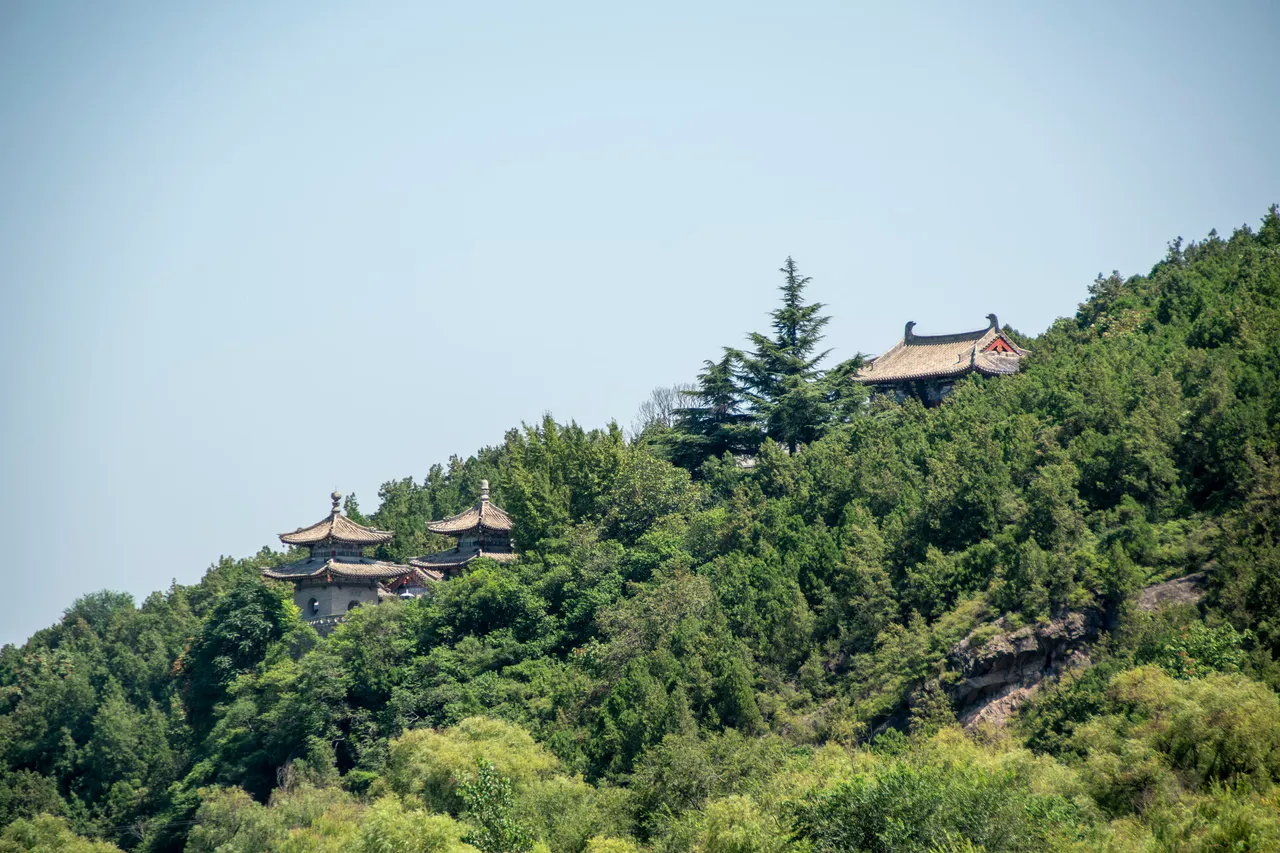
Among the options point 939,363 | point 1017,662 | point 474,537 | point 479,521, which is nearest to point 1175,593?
point 1017,662

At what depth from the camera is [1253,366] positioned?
27906 mm

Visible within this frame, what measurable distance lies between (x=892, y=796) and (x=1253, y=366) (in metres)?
13.7

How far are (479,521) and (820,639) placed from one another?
16960mm

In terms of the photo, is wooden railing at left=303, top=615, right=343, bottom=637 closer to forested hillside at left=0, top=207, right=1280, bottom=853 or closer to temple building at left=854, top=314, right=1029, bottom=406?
forested hillside at left=0, top=207, right=1280, bottom=853

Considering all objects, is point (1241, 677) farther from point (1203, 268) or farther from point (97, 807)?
point (97, 807)

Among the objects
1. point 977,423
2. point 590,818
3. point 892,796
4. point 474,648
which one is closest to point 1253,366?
point 977,423

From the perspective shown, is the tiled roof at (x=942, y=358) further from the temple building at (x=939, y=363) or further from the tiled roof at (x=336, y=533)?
the tiled roof at (x=336, y=533)

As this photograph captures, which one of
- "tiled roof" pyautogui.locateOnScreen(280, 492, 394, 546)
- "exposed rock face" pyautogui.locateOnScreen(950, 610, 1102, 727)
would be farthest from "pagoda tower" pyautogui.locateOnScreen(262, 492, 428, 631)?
"exposed rock face" pyautogui.locateOnScreen(950, 610, 1102, 727)

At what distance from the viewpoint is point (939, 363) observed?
41656mm

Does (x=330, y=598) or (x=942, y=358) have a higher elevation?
(x=942, y=358)

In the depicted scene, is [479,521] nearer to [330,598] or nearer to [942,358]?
[330,598]

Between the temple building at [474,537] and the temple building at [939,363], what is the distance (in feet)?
39.4

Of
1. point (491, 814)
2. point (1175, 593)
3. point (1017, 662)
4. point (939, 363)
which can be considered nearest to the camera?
point (1175, 593)

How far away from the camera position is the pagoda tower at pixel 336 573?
141 feet
